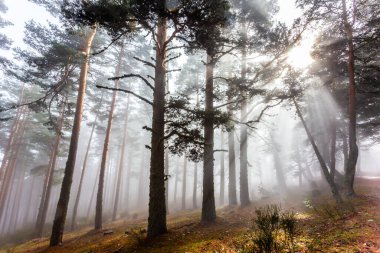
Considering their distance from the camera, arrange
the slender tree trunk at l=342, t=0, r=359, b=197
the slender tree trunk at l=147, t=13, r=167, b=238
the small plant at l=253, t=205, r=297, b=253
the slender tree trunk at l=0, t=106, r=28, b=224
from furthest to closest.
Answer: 1. the slender tree trunk at l=0, t=106, r=28, b=224
2. the slender tree trunk at l=342, t=0, r=359, b=197
3. the slender tree trunk at l=147, t=13, r=167, b=238
4. the small plant at l=253, t=205, r=297, b=253

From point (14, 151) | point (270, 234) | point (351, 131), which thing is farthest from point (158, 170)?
point (14, 151)

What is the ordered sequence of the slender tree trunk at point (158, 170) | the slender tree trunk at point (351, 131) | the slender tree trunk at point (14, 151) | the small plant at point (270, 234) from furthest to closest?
the slender tree trunk at point (14, 151) < the slender tree trunk at point (351, 131) < the slender tree trunk at point (158, 170) < the small plant at point (270, 234)

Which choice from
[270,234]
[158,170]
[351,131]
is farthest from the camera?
[351,131]

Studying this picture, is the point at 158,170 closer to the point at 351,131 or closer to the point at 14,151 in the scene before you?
the point at 351,131

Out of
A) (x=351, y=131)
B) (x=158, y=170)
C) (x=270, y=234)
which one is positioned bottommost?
(x=270, y=234)

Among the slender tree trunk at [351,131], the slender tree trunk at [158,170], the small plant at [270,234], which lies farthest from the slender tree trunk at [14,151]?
the slender tree trunk at [351,131]

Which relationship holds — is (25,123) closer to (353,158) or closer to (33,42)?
(33,42)

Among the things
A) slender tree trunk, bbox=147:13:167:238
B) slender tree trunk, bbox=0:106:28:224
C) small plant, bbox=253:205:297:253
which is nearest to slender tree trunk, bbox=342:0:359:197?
small plant, bbox=253:205:297:253

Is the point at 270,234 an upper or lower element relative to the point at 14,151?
lower

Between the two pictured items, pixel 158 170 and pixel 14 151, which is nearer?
pixel 158 170

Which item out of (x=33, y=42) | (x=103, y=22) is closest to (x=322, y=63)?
(x=103, y=22)

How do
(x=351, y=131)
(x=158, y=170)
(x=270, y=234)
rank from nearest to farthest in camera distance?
(x=270, y=234)
(x=158, y=170)
(x=351, y=131)

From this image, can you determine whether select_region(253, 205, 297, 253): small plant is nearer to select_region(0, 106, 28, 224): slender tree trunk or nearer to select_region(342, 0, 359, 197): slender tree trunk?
select_region(342, 0, 359, 197): slender tree trunk

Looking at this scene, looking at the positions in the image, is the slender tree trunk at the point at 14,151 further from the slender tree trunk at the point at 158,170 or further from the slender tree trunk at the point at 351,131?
the slender tree trunk at the point at 351,131
